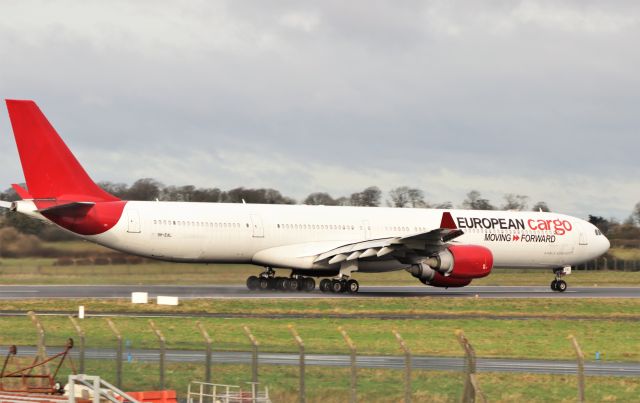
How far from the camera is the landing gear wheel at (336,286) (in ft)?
170

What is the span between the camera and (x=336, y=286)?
5209 centimetres

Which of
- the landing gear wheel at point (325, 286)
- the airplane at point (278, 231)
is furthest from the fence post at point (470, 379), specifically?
the landing gear wheel at point (325, 286)

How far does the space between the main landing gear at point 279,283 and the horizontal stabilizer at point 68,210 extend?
10.6 meters

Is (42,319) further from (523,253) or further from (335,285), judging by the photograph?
(523,253)

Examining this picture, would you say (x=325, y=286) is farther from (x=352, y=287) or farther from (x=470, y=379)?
(x=470, y=379)

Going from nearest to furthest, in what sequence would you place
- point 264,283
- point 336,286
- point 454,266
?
1. point 454,266
2. point 336,286
3. point 264,283

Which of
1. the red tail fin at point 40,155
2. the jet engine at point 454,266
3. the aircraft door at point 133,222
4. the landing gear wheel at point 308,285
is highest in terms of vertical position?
the red tail fin at point 40,155

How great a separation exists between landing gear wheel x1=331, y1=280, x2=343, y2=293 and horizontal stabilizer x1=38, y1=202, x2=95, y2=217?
1245cm

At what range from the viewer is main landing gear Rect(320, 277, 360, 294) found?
170 feet

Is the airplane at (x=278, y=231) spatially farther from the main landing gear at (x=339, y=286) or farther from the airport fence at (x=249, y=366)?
the airport fence at (x=249, y=366)

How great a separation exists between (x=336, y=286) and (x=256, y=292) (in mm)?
3892

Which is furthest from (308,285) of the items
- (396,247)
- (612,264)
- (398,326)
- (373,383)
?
(612,264)

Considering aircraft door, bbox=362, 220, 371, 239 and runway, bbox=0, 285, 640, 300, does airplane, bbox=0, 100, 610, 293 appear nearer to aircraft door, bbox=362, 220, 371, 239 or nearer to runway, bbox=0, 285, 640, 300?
aircraft door, bbox=362, 220, 371, 239

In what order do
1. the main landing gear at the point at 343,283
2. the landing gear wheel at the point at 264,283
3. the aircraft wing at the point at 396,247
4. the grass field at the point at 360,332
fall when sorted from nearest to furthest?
the grass field at the point at 360,332 < the aircraft wing at the point at 396,247 < the main landing gear at the point at 343,283 < the landing gear wheel at the point at 264,283
